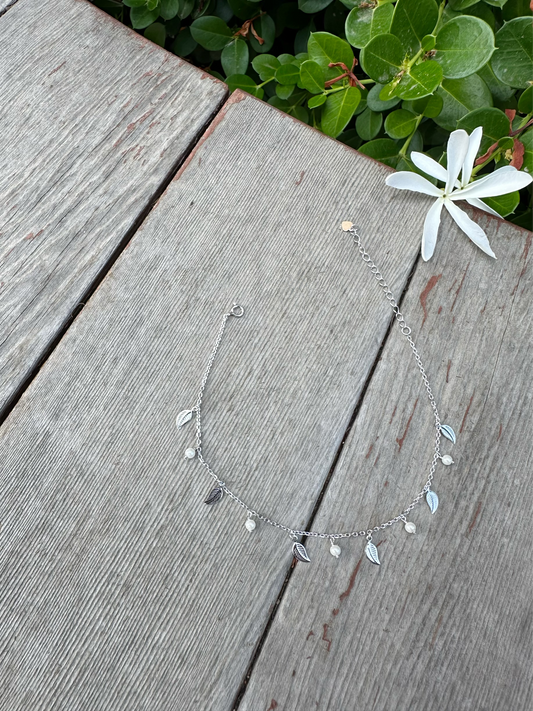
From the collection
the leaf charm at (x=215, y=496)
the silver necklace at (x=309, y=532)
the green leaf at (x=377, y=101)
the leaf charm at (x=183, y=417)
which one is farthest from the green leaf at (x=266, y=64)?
the leaf charm at (x=215, y=496)

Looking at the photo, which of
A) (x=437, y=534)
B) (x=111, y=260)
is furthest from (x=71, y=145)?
(x=437, y=534)

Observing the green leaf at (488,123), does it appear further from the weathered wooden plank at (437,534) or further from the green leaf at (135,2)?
the green leaf at (135,2)

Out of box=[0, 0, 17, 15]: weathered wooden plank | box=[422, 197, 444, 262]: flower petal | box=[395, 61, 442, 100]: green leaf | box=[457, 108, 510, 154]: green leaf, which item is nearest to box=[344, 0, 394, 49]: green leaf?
box=[395, 61, 442, 100]: green leaf

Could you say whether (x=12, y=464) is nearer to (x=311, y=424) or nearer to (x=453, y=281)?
(x=311, y=424)

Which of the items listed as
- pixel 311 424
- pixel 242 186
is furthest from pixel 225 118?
pixel 311 424

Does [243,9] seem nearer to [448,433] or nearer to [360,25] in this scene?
[360,25]
